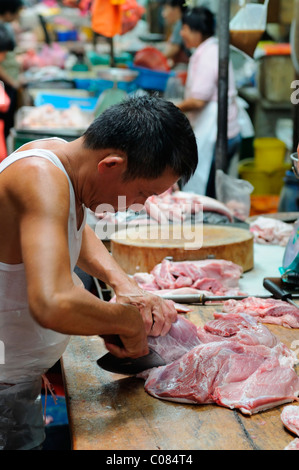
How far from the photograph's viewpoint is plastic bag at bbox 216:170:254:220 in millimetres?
5617

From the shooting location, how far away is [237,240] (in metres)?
4.30

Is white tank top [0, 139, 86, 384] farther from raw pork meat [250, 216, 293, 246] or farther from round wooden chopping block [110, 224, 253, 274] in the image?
raw pork meat [250, 216, 293, 246]

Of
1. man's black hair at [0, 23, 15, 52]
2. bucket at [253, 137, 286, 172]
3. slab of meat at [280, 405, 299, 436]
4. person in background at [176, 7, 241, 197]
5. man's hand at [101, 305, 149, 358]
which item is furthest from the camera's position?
man's black hair at [0, 23, 15, 52]

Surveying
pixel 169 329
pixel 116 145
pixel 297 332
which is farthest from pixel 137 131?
pixel 297 332

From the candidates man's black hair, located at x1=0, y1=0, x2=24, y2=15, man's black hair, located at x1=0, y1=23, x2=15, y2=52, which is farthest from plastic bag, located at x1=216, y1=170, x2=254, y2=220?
man's black hair, located at x1=0, y1=0, x2=24, y2=15

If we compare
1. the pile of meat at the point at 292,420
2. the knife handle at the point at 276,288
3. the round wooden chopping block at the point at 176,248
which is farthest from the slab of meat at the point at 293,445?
the round wooden chopping block at the point at 176,248

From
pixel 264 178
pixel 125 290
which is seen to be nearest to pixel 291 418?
pixel 125 290

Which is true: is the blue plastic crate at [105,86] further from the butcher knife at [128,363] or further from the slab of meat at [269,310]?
→ the butcher knife at [128,363]

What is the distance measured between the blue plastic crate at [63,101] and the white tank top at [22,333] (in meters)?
7.73

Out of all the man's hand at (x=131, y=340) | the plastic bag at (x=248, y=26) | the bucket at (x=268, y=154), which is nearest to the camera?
the man's hand at (x=131, y=340)

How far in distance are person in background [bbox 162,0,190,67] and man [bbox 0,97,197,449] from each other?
902cm

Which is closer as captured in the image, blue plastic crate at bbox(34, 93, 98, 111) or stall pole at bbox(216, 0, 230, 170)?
stall pole at bbox(216, 0, 230, 170)

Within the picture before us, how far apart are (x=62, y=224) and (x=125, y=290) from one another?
2.95ft

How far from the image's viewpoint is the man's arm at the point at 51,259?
1977 millimetres
